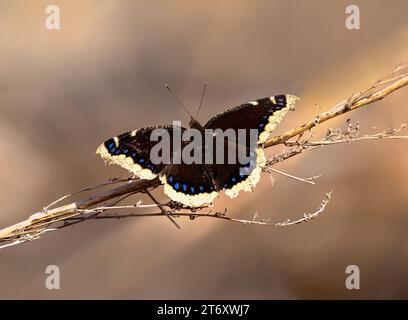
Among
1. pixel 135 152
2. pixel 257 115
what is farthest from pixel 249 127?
pixel 135 152

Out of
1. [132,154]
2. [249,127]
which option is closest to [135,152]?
[132,154]

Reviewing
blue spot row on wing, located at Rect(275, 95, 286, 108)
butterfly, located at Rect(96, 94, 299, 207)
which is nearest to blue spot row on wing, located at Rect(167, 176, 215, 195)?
butterfly, located at Rect(96, 94, 299, 207)

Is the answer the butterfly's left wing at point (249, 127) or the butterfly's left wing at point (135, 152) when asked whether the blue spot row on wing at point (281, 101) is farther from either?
the butterfly's left wing at point (135, 152)

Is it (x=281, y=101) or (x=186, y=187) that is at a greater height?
(x=281, y=101)

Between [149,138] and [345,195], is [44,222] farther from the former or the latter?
[345,195]

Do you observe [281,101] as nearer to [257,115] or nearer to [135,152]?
[257,115]

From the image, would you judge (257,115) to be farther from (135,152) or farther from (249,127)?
(135,152)

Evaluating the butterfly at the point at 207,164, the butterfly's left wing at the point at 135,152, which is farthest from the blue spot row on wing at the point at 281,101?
the butterfly's left wing at the point at 135,152

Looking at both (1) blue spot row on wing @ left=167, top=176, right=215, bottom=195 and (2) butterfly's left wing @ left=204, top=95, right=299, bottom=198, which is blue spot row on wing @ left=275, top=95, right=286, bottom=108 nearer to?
(2) butterfly's left wing @ left=204, top=95, right=299, bottom=198
